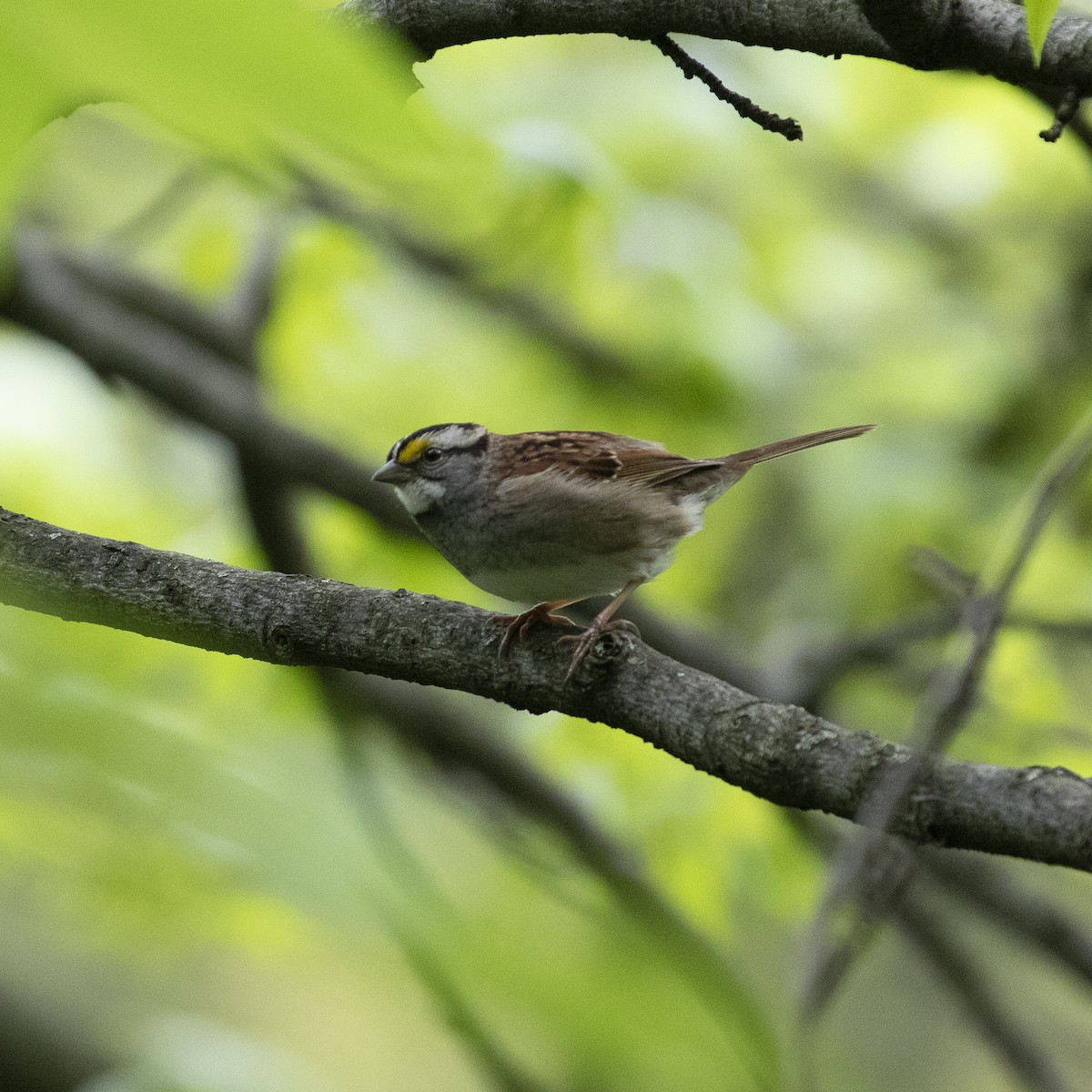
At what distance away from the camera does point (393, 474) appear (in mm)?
3934

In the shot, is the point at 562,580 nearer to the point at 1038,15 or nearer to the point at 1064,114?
the point at 1064,114

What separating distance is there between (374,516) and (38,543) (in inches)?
103

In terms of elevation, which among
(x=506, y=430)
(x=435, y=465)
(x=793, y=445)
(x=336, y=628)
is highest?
(x=506, y=430)

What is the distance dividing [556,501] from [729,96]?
1449mm

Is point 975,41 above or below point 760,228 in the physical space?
below

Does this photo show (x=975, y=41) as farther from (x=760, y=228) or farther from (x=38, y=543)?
(x=760, y=228)

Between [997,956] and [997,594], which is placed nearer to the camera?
[997,594]

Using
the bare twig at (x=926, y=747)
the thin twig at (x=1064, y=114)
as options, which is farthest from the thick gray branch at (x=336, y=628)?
the thin twig at (x=1064, y=114)

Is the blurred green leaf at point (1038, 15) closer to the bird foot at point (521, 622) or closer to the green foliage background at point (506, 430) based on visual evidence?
the green foliage background at point (506, 430)

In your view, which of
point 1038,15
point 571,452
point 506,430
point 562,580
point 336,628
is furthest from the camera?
point 506,430

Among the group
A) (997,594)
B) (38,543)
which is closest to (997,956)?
(997,594)

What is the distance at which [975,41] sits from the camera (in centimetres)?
204

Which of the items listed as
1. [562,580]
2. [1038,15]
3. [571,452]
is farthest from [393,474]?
[1038,15]

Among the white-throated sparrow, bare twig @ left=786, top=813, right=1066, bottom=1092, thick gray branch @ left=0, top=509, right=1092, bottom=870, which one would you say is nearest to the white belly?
the white-throated sparrow
